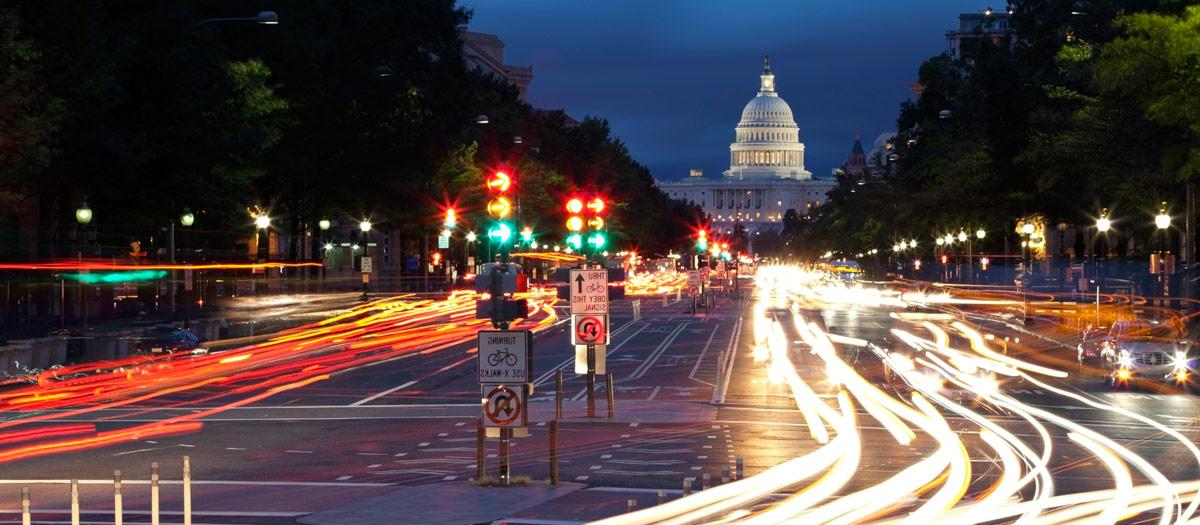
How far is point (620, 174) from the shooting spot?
159m

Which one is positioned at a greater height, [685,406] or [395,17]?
[395,17]

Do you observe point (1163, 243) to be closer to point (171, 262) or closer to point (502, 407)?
point (171, 262)

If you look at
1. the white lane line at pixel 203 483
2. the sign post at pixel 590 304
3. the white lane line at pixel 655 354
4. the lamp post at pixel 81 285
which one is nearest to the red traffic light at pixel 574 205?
the sign post at pixel 590 304

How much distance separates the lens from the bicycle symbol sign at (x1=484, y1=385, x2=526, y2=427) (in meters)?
21.2

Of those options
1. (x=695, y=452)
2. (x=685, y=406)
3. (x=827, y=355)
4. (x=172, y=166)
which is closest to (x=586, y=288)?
(x=685, y=406)

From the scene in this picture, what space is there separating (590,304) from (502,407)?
885 centimetres

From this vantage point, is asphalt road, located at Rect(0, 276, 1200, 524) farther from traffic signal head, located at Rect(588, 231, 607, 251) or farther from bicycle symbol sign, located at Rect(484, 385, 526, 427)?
traffic signal head, located at Rect(588, 231, 607, 251)

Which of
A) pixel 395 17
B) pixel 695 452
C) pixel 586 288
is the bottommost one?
pixel 695 452

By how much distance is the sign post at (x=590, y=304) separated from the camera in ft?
97.6

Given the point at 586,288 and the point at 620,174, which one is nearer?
the point at 586,288

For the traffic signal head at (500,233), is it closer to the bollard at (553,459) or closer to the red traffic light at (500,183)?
the red traffic light at (500,183)

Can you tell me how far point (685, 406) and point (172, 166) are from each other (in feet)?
Answer: 94.4

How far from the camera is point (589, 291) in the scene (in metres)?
29.9

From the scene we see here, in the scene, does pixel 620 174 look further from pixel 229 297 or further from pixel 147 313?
pixel 147 313
